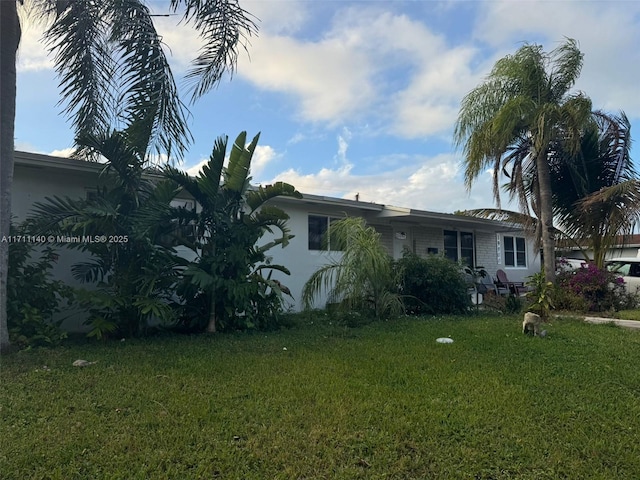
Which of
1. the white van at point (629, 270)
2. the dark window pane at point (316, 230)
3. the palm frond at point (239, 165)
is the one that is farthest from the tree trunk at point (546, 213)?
the palm frond at point (239, 165)

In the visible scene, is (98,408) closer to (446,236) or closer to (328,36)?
(328,36)

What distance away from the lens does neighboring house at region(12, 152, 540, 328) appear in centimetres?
771

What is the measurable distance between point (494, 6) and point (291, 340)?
746 cm

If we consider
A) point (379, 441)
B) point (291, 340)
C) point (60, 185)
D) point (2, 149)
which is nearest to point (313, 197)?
point (291, 340)

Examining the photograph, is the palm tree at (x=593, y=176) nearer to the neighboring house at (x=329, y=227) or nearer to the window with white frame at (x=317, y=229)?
the neighboring house at (x=329, y=227)

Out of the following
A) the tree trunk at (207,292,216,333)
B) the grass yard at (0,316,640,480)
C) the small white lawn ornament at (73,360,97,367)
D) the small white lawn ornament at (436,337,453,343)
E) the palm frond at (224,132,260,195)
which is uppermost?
the palm frond at (224,132,260,195)

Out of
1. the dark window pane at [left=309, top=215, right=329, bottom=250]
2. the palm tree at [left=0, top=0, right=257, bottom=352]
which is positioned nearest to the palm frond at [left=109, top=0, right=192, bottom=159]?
the palm tree at [left=0, top=0, right=257, bottom=352]

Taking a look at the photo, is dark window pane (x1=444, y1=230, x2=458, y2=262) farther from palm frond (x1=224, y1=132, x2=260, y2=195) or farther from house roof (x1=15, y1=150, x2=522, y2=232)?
palm frond (x1=224, y1=132, x2=260, y2=195)

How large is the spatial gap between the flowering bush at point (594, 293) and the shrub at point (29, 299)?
11.3 metres

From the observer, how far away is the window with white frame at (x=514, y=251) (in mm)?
18889

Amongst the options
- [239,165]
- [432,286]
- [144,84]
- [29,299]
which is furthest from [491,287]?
[29,299]

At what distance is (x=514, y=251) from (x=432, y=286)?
33.8ft

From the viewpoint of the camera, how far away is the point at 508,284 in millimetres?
16922

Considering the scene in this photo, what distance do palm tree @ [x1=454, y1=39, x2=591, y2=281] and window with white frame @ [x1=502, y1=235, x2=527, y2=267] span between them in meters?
6.86
